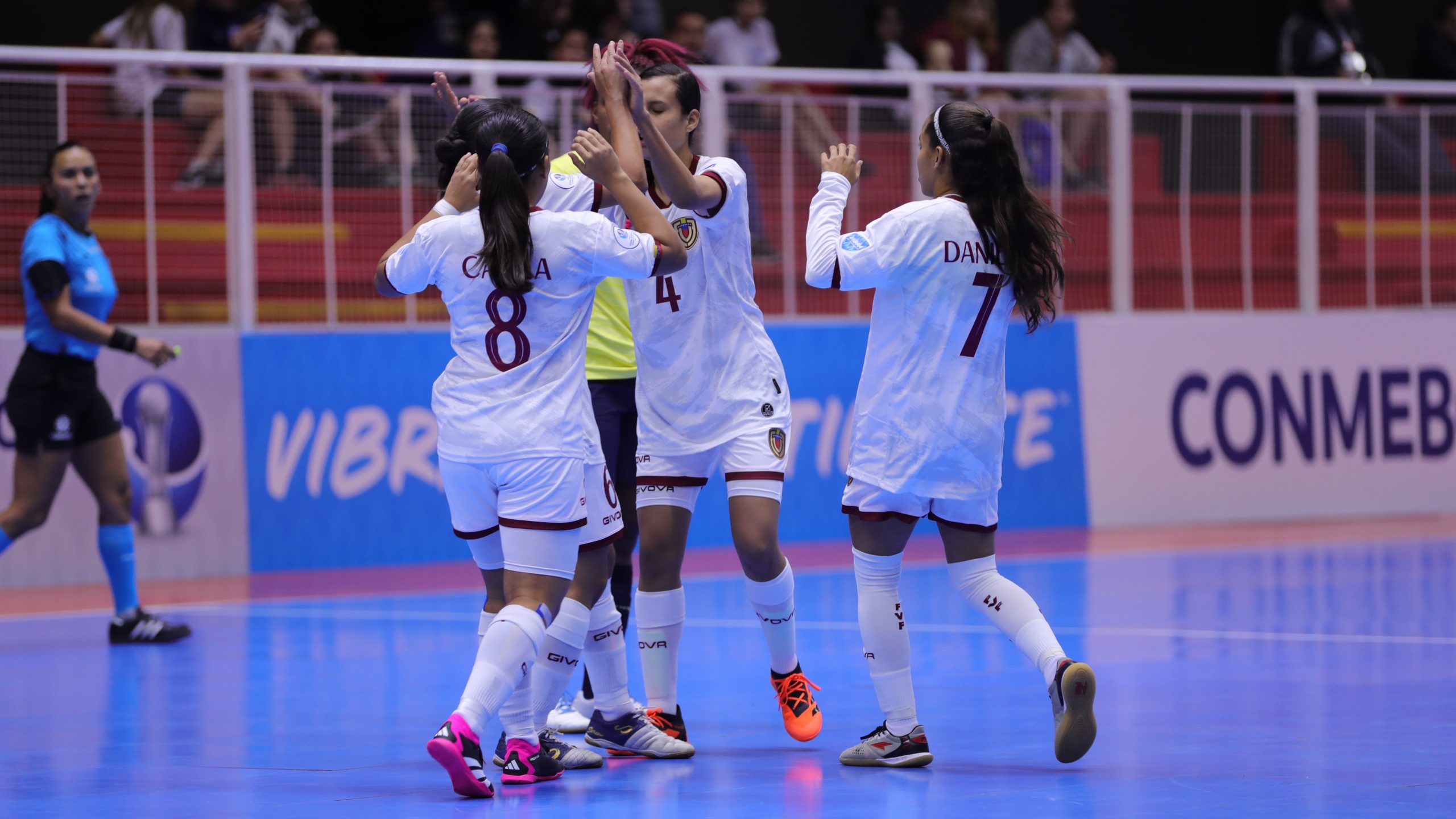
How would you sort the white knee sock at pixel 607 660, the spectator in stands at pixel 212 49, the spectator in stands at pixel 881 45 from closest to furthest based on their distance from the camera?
1. the white knee sock at pixel 607 660
2. the spectator in stands at pixel 212 49
3. the spectator in stands at pixel 881 45

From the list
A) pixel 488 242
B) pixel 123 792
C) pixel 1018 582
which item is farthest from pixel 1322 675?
pixel 123 792

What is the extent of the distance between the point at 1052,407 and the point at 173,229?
246 inches

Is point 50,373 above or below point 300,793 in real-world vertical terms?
above

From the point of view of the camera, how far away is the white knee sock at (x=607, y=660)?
586cm

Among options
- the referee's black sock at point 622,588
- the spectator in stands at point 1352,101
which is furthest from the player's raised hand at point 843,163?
the spectator in stands at point 1352,101

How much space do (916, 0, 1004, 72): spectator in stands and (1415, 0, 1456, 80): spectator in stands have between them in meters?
4.28

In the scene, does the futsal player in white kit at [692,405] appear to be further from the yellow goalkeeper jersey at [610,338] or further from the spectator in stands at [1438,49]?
the spectator in stands at [1438,49]

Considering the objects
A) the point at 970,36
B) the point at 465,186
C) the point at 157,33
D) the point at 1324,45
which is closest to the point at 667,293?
the point at 465,186

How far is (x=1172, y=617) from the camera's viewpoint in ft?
29.5

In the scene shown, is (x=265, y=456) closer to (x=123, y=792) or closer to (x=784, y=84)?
(x=784, y=84)

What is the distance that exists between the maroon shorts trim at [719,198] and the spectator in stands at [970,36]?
962cm

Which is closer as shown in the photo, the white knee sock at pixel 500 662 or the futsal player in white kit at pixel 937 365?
the white knee sock at pixel 500 662

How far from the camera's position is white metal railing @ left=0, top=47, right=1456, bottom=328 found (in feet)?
36.8

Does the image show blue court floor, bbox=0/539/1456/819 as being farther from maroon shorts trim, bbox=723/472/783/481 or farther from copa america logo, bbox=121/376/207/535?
copa america logo, bbox=121/376/207/535
